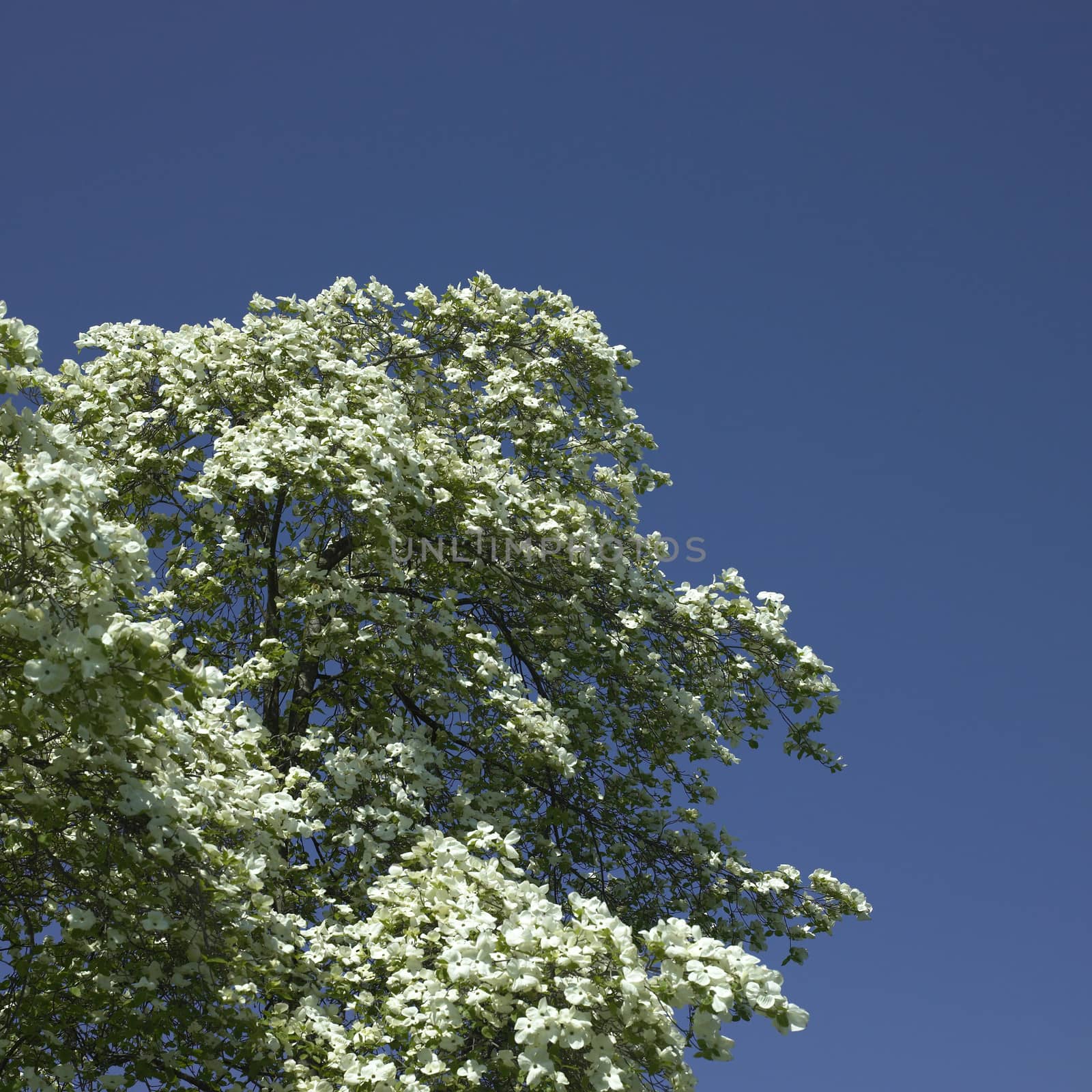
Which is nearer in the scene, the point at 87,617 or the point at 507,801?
the point at 87,617

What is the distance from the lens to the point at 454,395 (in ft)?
40.4

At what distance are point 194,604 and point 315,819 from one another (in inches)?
114

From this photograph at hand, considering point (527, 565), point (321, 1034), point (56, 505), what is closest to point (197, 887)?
point (321, 1034)

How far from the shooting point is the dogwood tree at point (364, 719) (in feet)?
20.2

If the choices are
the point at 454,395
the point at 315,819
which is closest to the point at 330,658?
the point at 315,819

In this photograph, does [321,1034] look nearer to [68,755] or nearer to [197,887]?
[197,887]

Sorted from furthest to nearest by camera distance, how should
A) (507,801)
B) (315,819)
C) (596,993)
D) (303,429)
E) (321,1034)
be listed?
(507,801), (303,429), (315,819), (321,1034), (596,993)

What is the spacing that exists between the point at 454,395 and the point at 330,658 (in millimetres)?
3730

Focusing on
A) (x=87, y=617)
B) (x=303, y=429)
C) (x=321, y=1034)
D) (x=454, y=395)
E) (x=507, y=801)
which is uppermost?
(x=454, y=395)

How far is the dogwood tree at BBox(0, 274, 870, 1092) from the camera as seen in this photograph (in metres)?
6.15

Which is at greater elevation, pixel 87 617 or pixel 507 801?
pixel 507 801

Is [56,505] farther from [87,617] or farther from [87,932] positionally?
[87,932]

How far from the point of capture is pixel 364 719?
9414 millimetres

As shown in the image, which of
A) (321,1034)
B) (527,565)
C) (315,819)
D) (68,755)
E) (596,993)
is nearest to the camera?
(596,993)
